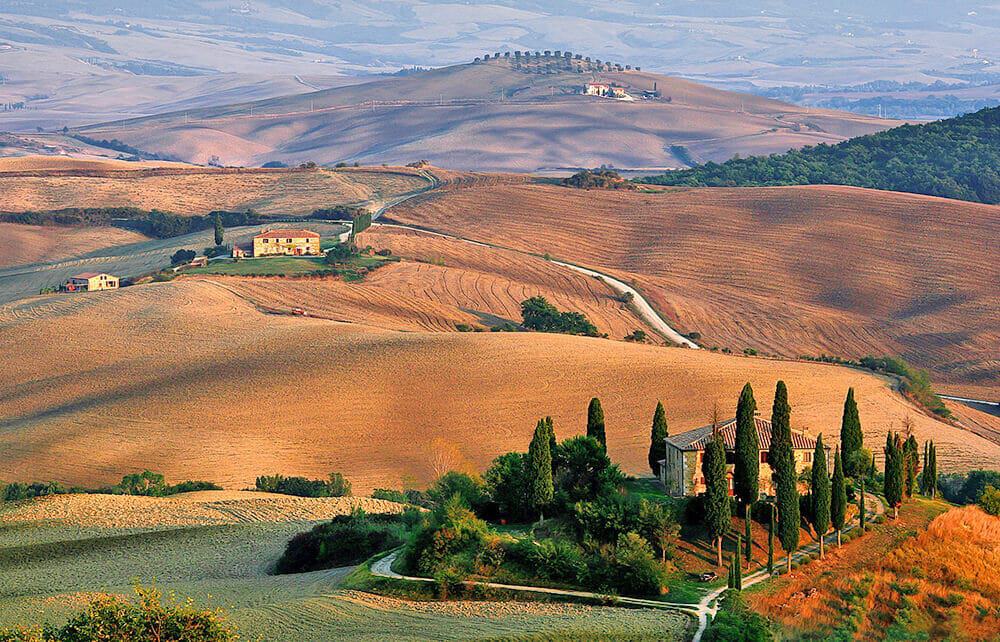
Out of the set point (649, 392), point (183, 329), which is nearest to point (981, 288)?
point (649, 392)

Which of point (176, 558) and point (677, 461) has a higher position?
point (677, 461)

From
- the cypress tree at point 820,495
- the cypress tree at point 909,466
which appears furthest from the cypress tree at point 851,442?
the cypress tree at point 820,495

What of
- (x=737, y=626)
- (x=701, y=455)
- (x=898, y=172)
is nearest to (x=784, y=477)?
(x=701, y=455)

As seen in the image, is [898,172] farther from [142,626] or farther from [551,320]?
[142,626]

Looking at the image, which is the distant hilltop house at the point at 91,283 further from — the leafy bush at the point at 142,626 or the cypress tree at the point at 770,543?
the leafy bush at the point at 142,626

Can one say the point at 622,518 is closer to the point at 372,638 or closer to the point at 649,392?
the point at 372,638

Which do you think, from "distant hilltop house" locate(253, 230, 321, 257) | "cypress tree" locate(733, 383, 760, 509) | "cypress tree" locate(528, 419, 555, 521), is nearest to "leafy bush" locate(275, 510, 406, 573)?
"cypress tree" locate(528, 419, 555, 521)
